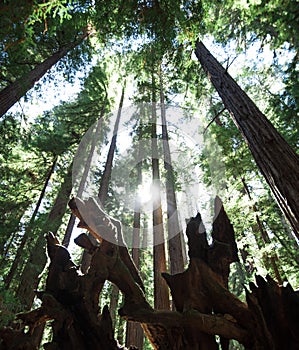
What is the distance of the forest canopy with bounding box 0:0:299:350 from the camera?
314 centimetres

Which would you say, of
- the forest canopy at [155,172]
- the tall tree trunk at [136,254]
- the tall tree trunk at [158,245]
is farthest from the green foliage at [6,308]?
the tall tree trunk at [136,254]

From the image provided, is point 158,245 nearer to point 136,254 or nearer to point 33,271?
point 136,254

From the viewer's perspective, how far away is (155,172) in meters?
11.9

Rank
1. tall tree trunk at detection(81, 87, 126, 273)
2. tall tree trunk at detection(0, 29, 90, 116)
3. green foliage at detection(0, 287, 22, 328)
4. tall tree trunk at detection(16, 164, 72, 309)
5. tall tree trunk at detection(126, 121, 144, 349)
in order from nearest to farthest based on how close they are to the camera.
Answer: tall tree trunk at detection(0, 29, 90, 116) → green foliage at detection(0, 287, 22, 328) → tall tree trunk at detection(16, 164, 72, 309) → tall tree trunk at detection(126, 121, 144, 349) → tall tree trunk at detection(81, 87, 126, 273)

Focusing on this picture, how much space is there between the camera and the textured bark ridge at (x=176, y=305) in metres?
2.75

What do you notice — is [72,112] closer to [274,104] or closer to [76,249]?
[76,249]

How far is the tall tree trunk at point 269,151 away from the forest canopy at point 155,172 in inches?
0.8

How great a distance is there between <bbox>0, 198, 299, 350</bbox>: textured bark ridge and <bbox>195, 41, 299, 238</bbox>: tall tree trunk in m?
0.82

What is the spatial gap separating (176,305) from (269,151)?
8.10 feet

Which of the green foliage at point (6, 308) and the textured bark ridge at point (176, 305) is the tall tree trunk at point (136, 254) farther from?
the textured bark ridge at point (176, 305)

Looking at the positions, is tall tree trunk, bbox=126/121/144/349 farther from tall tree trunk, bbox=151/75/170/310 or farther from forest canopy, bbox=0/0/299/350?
tall tree trunk, bbox=151/75/170/310

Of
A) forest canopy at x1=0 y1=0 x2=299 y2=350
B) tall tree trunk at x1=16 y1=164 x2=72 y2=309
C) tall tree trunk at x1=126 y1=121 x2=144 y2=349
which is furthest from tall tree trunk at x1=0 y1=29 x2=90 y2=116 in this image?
tall tree trunk at x1=126 y1=121 x2=144 y2=349

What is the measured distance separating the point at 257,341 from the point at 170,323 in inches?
36.4

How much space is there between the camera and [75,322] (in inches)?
130
